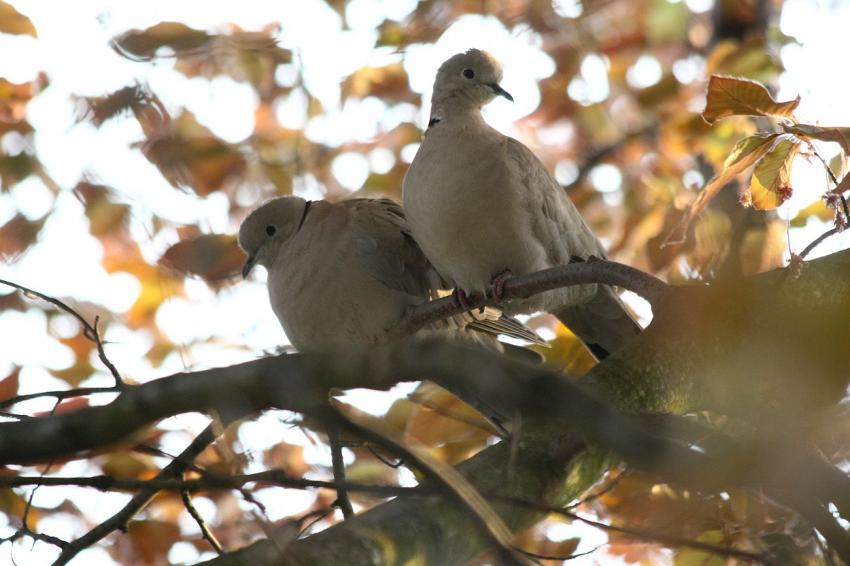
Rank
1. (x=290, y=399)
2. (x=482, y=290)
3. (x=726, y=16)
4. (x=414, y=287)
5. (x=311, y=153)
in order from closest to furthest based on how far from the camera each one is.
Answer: (x=290, y=399)
(x=482, y=290)
(x=414, y=287)
(x=726, y=16)
(x=311, y=153)

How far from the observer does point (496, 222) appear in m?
3.19

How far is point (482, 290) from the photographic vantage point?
10.5 feet

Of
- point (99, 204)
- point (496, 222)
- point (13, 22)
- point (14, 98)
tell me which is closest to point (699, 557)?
point (496, 222)

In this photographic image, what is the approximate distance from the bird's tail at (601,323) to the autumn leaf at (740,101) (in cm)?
168

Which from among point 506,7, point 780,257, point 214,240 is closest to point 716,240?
point 780,257

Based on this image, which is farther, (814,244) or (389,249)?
(389,249)

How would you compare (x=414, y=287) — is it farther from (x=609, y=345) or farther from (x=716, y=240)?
(x=716, y=240)

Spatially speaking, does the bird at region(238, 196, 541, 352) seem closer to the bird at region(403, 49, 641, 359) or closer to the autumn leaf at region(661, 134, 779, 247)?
the bird at region(403, 49, 641, 359)

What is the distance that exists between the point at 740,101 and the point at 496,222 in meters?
1.41

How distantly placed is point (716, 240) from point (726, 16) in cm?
293

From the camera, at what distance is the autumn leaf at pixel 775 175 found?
1976 mm

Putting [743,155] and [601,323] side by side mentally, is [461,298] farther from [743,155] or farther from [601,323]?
[743,155]

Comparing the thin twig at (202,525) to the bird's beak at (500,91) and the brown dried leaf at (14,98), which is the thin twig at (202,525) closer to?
the bird's beak at (500,91)

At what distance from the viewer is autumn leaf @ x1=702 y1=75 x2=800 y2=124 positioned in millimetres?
1826
